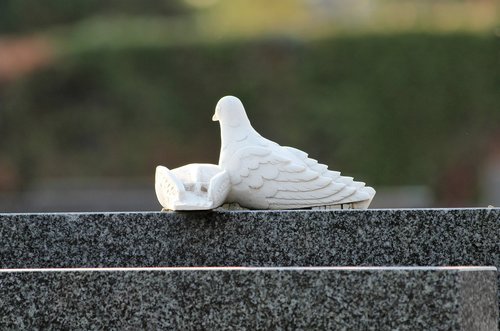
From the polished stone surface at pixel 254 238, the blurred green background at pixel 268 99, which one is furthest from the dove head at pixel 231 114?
the blurred green background at pixel 268 99

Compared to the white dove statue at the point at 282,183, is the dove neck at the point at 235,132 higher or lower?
higher

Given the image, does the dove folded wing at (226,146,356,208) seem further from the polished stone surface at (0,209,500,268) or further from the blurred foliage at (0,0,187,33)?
the blurred foliage at (0,0,187,33)

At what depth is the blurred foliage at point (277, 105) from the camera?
16688 mm

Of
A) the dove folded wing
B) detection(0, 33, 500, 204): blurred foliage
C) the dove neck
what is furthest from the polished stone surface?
detection(0, 33, 500, 204): blurred foliage

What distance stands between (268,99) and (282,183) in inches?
466

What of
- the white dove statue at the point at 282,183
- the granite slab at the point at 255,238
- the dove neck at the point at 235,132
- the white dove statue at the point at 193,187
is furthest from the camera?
the dove neck at the point at 235,132

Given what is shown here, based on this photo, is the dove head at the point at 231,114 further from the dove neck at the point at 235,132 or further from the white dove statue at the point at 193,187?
the white dove statue at the point at 193,187

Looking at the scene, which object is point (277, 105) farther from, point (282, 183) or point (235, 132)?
point (282, 183)

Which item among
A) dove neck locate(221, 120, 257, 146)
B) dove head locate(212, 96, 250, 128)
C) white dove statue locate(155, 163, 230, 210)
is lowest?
white dove statue locate(155, 163, 230, 210)

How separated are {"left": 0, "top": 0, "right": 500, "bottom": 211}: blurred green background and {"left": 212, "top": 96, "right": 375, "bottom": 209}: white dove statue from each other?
415 inches

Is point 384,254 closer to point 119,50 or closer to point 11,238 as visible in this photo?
point 11,238

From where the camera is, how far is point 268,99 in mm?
17297

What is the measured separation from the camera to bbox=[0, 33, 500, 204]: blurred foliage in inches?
657

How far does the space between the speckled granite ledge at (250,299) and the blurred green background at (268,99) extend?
11930 millimetres
